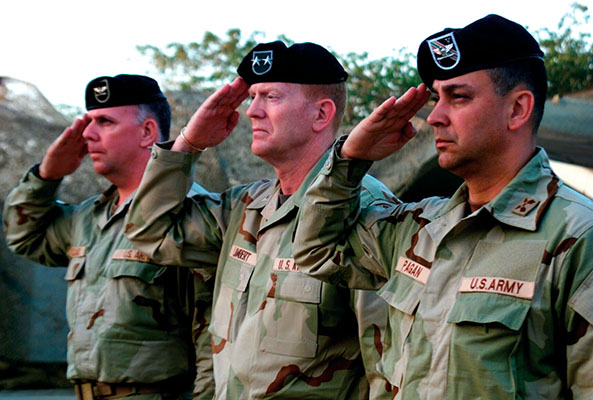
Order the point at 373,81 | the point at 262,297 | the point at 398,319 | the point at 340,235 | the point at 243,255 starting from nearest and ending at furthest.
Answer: the point at 398,319, the point at 340,235, the point at 262,297, the point at 243,255, the point at 373,81

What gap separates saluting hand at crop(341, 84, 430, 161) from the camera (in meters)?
2.56

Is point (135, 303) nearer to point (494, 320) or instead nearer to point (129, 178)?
point (129, 178)

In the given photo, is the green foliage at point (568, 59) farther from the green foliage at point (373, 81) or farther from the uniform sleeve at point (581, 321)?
the uniform sleeve at point (581, 321)

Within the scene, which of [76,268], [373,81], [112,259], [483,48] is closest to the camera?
[483,48]

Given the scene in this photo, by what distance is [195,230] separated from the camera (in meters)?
3.62

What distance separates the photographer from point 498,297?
2.14 metres

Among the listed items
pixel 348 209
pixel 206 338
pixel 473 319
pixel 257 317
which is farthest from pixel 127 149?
pixel 473 319


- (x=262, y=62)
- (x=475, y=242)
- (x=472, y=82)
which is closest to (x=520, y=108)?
(x=472, y=82)

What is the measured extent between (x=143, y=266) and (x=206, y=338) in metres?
0.46

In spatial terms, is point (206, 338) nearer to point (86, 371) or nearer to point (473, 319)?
point (86, 371)

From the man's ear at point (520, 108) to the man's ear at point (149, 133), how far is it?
2.44 metres

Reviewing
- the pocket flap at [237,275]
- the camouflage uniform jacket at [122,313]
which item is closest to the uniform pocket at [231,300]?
the pocket flap at [237,275]

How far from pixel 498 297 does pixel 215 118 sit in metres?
1.77

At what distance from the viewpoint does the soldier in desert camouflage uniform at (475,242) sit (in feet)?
6.87
